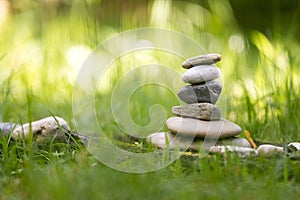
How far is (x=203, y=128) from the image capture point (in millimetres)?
2568

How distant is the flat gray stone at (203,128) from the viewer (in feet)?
8.43

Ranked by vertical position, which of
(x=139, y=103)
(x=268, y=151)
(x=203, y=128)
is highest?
(x=139, y=103)

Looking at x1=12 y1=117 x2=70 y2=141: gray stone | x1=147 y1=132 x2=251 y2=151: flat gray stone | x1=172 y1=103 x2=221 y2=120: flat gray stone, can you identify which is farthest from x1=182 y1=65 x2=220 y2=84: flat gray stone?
x1=12 y1=117 x2=70 y2=141: gray stone

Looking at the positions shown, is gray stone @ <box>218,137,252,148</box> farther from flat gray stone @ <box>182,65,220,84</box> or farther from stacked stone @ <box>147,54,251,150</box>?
flat gray stone @ <box>182,65,220,84</box>

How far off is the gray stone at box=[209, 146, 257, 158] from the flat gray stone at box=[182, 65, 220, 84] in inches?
12.8

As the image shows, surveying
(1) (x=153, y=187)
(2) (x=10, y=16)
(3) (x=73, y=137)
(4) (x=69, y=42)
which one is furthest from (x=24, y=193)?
(2) (x=10, y=16)

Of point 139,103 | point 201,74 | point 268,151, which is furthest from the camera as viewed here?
point 139,103

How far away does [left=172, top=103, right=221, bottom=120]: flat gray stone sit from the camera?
8.48 feet

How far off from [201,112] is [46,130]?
2.49ft

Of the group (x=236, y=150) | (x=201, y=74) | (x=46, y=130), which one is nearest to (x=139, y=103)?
(x=46, y=130)

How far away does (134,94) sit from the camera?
3838mm

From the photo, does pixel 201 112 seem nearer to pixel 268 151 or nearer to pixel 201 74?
pixel 201 74

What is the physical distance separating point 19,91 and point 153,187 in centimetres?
234

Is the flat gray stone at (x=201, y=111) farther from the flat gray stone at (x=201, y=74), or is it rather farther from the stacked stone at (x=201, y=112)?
the flat gray stone at (x=201, y=74)
